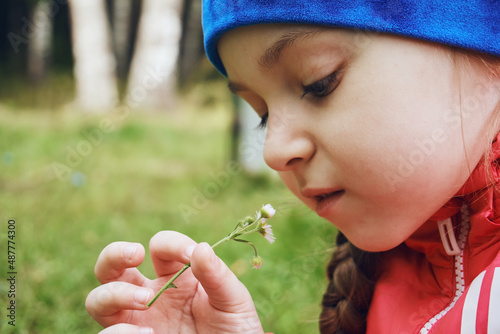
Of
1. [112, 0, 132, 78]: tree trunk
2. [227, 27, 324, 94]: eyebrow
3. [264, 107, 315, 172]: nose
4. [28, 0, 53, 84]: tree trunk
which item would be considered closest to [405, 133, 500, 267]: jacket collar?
[264, 107, 315, 172]: nose

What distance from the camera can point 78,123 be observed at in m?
5.33

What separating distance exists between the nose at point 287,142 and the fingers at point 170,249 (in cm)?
26

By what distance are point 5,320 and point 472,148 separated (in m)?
1.54

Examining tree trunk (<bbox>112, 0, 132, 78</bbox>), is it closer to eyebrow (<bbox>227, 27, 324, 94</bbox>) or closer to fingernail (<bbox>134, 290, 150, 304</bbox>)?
eyebrow (<bbox>227, 27, 324, 94</bbox>)

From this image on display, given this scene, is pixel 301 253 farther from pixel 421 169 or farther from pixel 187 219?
pixel 421 169

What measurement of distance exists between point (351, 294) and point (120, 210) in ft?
7.08

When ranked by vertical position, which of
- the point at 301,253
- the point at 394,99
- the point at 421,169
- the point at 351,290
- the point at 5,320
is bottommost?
the point at 301,253

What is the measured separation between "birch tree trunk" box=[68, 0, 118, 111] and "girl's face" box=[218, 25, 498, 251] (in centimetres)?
612

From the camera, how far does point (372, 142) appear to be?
982 mm

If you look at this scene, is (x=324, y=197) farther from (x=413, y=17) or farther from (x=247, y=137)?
(x=247, y=137)

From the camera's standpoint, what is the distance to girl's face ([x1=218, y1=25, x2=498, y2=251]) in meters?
0.97

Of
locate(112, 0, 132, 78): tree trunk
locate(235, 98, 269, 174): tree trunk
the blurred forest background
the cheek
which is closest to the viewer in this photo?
the cheek

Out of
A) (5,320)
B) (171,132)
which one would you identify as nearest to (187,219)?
(5,320)

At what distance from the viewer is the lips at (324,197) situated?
42.6 inches
